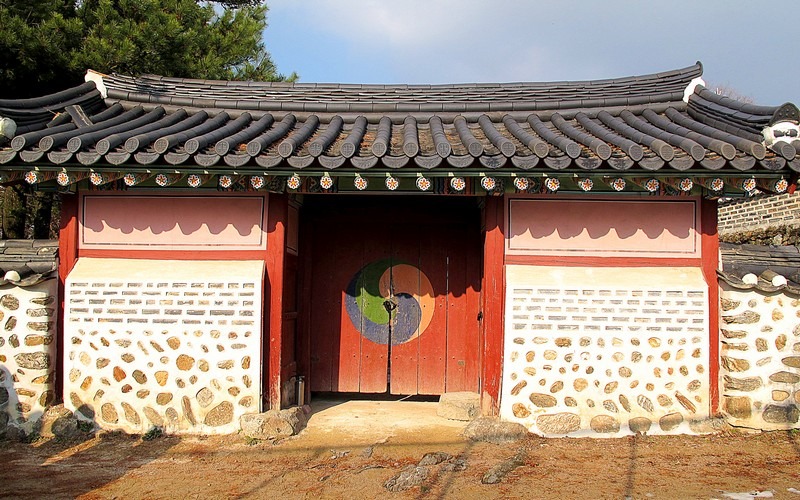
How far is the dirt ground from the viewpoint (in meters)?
4.62

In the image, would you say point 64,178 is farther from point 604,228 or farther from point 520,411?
point 604,228

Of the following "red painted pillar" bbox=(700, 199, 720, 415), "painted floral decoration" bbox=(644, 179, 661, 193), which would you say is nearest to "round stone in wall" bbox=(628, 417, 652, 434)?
"red painted pillar" bbox=(700, 199, 720, 415)

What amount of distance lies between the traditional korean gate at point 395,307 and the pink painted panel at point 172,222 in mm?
1648

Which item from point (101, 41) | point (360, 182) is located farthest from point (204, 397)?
point (101, 41)

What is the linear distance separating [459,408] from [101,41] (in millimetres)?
7676

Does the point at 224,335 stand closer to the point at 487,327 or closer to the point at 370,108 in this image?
the point at 487,327

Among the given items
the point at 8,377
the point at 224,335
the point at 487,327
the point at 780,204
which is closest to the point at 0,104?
the point at 8,377

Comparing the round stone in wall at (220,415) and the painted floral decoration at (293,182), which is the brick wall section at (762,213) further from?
the round stone in wall at (220,415)

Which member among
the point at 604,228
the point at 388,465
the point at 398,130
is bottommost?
the point at 388,465

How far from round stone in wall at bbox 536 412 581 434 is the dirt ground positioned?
0.13 meters

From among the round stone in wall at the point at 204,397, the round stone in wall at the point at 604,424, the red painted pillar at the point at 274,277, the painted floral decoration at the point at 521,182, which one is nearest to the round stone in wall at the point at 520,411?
the round stone in wall at the point at 604,424

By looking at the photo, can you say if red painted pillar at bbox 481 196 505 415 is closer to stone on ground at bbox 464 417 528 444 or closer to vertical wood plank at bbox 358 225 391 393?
stone on ground at bbox 464 417 528 444

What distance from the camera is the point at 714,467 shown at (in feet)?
16.6

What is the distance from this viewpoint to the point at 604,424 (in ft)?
19.4
